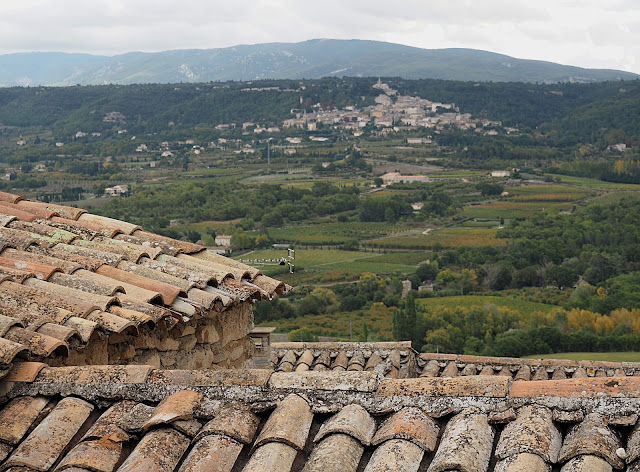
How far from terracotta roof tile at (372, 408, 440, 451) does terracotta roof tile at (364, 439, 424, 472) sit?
19 mm

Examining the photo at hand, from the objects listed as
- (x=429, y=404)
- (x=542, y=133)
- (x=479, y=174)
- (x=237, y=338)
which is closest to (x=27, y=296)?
(x=237, y=338)

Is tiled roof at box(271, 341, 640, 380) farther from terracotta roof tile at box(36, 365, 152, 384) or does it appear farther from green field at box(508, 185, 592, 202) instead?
green field at box(508, 185, 592, 202)

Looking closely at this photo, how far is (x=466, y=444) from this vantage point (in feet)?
8.54

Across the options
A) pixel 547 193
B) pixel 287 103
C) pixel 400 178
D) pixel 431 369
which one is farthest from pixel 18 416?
pixel 287 103

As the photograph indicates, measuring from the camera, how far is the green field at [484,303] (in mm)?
42625

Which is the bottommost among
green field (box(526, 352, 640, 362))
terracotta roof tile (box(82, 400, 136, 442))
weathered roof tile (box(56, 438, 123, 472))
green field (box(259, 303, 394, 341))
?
Result: green field (box(259, 303, 394, 341))

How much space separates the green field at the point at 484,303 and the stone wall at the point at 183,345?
118ft

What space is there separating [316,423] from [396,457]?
44cm

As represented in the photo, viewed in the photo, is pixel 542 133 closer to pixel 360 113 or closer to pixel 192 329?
pixel 360 113

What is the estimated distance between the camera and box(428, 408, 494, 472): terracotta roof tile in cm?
248

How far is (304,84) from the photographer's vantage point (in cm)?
15225

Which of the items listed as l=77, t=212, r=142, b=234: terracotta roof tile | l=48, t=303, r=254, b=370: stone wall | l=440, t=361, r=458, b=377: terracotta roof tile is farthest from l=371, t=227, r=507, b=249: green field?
l=48, t=303, r=254, b=370: stone wall

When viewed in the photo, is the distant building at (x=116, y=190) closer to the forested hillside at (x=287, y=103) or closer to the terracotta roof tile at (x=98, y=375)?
the forested hillside at (x=287, y=103)

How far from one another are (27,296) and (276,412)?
6.53ft
